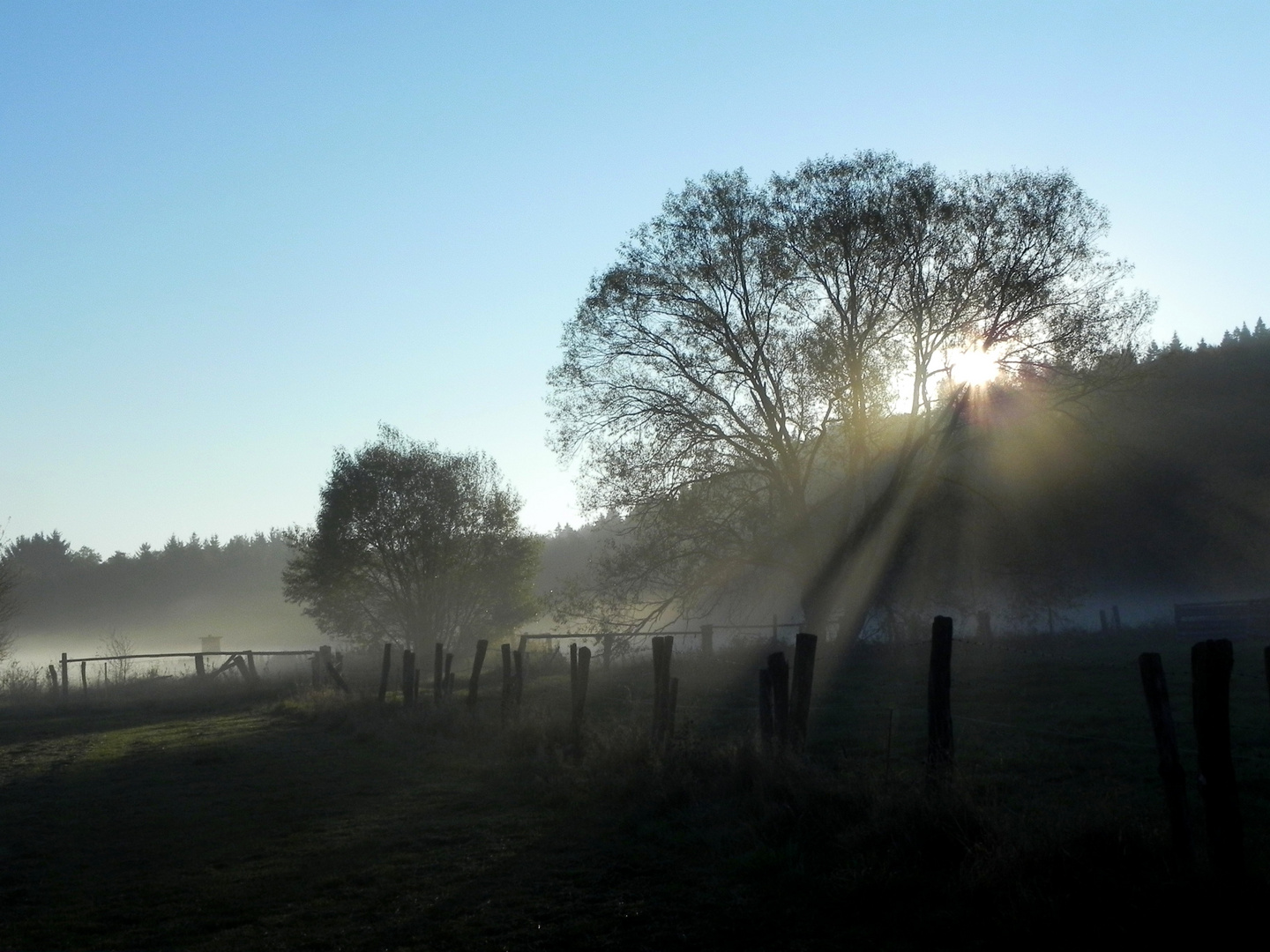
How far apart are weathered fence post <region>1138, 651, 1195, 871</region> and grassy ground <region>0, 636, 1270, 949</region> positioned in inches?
→ 7.0

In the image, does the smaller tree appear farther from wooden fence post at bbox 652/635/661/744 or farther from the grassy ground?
wooden fence post at bbox 652/635/661/744

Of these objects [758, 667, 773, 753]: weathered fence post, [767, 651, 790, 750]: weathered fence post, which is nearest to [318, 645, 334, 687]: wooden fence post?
[758, 667, 773, 753]: weathered fence post

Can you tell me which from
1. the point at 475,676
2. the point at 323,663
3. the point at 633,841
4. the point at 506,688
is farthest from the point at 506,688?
the point at 323,663

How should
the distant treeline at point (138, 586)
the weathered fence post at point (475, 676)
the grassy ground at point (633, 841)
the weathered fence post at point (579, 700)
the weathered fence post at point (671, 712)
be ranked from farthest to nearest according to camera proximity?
the distant treeline at point (138, 586), the weathered fence post at point (475, 676), the weathered fence post at point (579, 700), the weathered fence post at point (671, 712), the grassy ground at point (633, 841)

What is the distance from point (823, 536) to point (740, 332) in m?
5.84

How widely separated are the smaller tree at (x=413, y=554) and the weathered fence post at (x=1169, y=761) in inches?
1637

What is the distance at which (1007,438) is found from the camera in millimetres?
30125

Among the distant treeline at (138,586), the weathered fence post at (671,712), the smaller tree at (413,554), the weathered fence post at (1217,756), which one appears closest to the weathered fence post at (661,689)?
the weathered fence post at (671,712)

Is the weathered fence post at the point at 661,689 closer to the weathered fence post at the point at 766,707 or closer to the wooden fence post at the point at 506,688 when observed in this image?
the weathered fence post at the point at 766,707

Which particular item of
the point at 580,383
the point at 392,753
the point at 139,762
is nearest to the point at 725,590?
the point at 580,383

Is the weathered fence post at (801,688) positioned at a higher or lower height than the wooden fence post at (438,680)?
higher

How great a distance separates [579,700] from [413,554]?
33357mm

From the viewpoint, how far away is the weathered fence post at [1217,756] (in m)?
5.79

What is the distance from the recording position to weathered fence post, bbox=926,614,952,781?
879 cm
